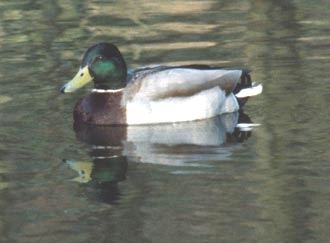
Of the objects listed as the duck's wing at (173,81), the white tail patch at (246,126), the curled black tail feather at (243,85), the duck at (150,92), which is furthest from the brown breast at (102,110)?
the curled black tail feather at (243,85)

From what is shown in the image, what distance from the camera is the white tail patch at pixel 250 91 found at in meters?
12.3

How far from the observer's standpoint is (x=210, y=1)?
58.1 feet

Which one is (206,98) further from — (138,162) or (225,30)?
(225,30)

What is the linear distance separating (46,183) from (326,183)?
206 cm

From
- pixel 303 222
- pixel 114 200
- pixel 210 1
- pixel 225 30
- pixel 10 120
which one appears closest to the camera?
pixel 303 222

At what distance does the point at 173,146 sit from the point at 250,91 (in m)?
1.76

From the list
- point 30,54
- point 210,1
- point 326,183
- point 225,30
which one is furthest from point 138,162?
point 210,1

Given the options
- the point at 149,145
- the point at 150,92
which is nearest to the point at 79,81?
the point at 150,92

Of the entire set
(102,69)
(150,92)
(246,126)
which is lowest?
(246,126)

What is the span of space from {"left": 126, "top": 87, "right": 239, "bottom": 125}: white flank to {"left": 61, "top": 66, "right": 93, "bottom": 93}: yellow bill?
1.72 ft

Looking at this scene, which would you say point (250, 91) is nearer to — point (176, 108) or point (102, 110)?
point (176, 108)

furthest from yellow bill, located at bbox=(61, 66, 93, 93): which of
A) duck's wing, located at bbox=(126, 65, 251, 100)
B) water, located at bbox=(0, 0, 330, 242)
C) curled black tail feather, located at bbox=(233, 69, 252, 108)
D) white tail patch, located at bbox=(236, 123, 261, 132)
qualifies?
white tail patch, located at bbox=(236, 123, 261, 132)

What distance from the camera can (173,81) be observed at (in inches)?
472

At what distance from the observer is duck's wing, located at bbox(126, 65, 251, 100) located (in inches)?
470
